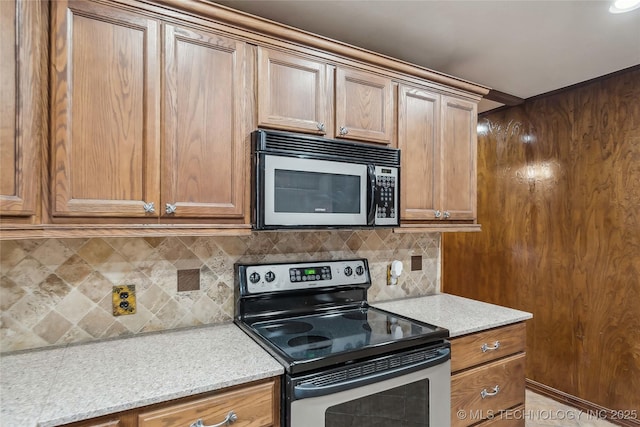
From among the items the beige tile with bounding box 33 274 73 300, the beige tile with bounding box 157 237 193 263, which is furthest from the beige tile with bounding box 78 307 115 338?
the beige tile with bounding box 157 237 193 263

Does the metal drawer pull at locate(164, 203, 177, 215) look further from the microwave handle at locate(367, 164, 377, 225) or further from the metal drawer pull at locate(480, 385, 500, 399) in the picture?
the metal drawer pull at locate(480, 385, 500, 399)

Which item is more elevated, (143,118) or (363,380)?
(143,118)

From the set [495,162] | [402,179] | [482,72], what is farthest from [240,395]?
[495,162]

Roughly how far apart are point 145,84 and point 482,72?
2184 mm

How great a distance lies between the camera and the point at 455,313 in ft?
6.68

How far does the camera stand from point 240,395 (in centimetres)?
123

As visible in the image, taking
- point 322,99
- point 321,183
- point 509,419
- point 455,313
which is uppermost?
point 322,99

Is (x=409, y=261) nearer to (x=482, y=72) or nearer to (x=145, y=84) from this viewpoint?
(x=482, y=72)

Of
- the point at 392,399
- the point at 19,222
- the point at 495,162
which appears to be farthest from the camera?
the point at 495,162

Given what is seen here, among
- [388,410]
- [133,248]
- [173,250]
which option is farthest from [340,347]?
[133,248]

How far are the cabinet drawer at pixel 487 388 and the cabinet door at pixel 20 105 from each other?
1904mm

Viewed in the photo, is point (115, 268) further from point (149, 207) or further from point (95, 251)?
point (149, 207)

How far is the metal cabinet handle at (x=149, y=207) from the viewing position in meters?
1.36

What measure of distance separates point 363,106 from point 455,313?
125cm
